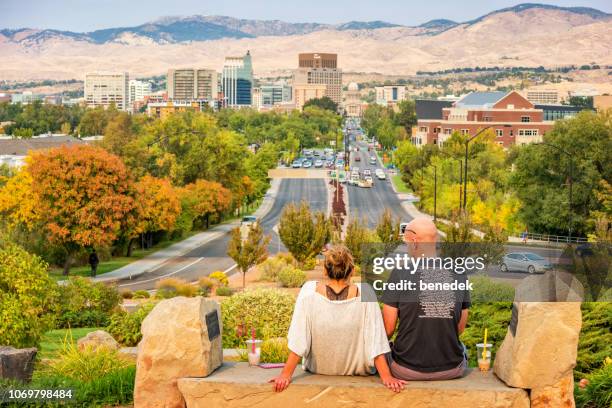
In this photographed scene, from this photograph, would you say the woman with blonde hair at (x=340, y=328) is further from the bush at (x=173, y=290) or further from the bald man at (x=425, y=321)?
the bush at (x=173, y=290)

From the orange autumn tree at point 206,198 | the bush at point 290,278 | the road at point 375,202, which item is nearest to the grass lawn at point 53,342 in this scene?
the bush at point 290,278

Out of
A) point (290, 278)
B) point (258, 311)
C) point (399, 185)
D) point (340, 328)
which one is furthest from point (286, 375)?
point (399, 185)

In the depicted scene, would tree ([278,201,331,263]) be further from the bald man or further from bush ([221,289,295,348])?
the bald man

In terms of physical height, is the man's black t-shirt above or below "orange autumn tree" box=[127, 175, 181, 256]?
above

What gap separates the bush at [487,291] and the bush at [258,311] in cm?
486

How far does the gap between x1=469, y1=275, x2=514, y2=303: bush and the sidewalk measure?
118 feet

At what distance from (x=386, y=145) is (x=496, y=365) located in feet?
548

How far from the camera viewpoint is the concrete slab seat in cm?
1032

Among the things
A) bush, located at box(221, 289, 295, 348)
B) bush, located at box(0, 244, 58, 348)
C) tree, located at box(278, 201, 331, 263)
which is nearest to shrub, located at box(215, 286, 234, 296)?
tree, located at box(278, 201, 331, 263)

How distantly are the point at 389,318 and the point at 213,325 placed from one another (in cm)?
181

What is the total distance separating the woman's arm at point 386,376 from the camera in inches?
406

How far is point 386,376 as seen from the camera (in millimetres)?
10352

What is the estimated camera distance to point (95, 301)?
29953mm

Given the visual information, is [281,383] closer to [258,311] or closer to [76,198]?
[258,311]
